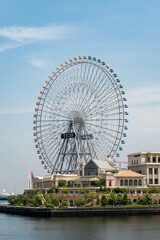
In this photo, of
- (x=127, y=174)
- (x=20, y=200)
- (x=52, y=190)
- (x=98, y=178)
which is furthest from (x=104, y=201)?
(x=20, y=200)

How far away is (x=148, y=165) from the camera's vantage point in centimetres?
16162

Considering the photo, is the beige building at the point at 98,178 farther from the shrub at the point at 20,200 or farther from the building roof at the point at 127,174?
the shrub at the point at 20,200

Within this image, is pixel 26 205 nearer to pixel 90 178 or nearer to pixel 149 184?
pixel 90 178

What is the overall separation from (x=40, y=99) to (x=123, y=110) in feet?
90.5

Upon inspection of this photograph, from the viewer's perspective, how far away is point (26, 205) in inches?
6107

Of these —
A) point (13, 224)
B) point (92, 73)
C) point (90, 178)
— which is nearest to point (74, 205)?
point (90, 178)

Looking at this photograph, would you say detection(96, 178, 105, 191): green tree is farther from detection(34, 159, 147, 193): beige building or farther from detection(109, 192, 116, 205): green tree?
detection(109, 192, 116, 205): green tree

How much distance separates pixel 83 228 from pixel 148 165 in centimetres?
6194

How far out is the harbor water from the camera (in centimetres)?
9488

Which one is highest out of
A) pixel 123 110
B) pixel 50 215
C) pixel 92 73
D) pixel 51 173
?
pixel 92 73

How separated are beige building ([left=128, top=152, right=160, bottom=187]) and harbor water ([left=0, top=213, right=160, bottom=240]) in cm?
3323

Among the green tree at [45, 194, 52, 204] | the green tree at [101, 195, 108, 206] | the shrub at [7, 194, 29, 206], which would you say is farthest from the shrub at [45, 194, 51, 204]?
the green tree at [101, 195, 108, 206]

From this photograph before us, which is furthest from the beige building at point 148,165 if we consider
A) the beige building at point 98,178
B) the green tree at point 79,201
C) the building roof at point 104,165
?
the green tree at point 79,201

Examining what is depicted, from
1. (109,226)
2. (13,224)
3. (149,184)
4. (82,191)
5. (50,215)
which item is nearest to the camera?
(109,226)
